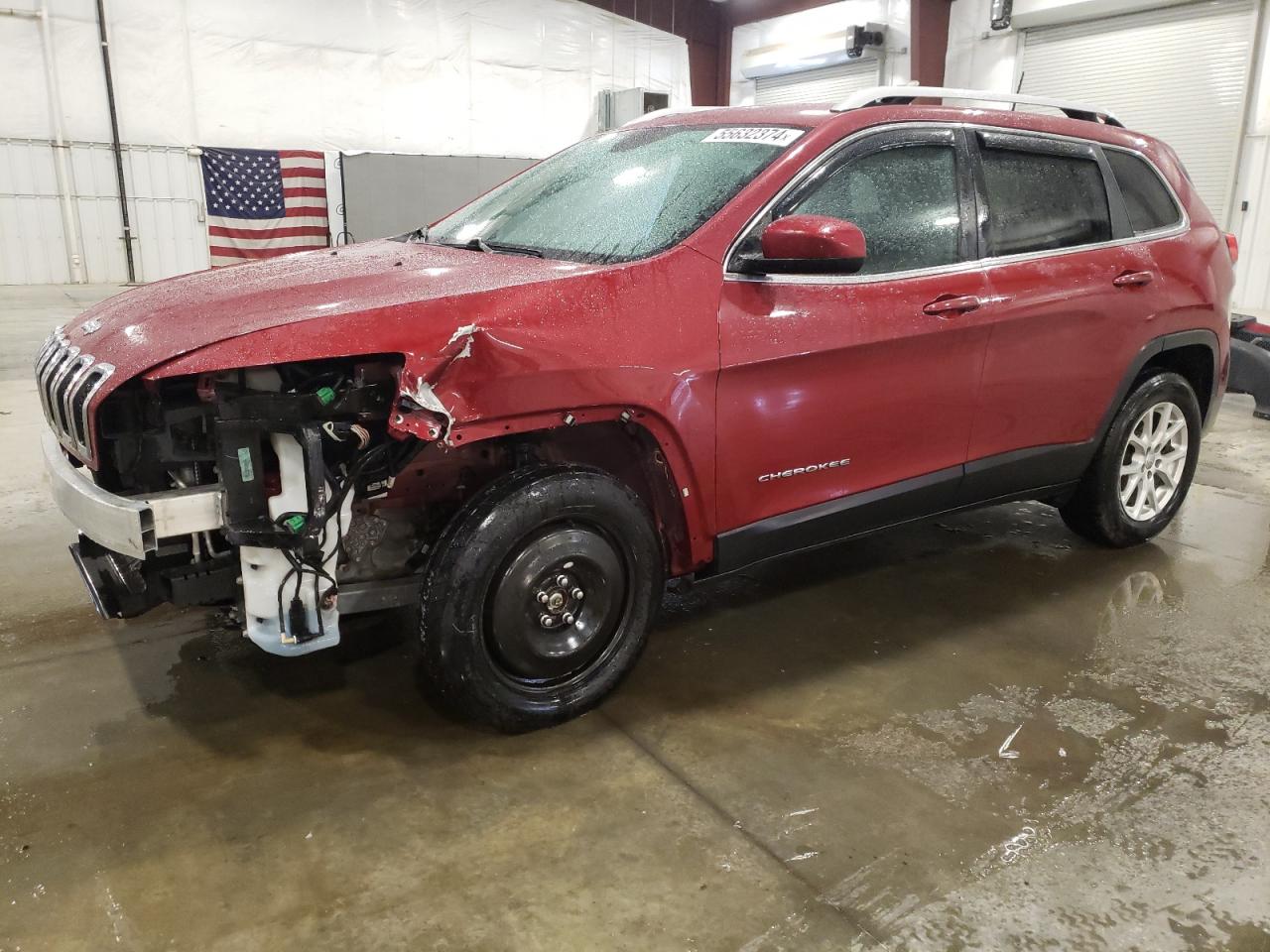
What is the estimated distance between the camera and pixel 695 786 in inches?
94.3

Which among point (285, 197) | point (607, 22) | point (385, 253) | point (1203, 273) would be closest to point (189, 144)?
point (285, 197)

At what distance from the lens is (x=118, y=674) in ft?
9.50

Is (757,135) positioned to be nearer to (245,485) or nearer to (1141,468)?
(245,485)

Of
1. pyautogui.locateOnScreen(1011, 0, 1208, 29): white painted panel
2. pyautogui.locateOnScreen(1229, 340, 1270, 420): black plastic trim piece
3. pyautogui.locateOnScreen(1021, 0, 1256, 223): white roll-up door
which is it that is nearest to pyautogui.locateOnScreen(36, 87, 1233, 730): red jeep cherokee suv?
pyautogui.locateOnScreen(1229, 340, 1270, 420): black plastic trim piece

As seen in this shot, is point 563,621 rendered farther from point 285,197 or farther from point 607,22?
point 607,22

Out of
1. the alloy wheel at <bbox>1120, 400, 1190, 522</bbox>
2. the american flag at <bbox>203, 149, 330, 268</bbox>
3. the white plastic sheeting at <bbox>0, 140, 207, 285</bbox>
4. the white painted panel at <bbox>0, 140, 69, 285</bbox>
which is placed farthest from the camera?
the american flag at <bbox>203, 149, 330, 268</bbox>

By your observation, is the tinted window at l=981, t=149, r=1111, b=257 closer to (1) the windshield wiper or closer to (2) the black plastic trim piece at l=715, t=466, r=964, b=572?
(2) the black plastic trim piece at l=715, t=466, r=964, b=572

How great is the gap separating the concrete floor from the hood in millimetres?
1058

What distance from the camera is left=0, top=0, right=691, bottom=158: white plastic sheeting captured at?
13188mm

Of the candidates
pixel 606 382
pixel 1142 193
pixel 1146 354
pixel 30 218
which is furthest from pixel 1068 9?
pixel 30 218

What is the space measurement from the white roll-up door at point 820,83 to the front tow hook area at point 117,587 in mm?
13488

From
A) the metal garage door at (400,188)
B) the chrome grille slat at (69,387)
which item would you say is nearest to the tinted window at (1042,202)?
the chrome grille slat at (69,387)

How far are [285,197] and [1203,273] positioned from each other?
12818mm

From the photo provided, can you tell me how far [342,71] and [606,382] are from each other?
14.2 m
